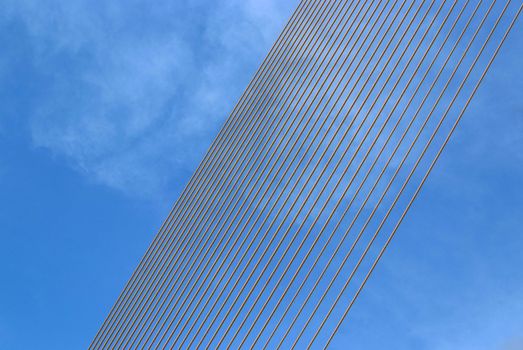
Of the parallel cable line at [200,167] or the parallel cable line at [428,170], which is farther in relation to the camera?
the parallel cable line at [200,167]

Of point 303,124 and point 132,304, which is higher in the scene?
point 303,124

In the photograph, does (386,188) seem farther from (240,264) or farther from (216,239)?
(216,239)

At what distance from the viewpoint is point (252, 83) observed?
31906 mm

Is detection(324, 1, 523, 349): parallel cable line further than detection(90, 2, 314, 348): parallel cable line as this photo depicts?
No

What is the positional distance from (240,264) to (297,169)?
4.20m

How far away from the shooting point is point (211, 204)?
100 feet

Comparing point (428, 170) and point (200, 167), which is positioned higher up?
Result: point (200, 167)

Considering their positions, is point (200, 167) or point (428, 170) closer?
point (428, 170)

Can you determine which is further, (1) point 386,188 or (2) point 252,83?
(2) point 252,83

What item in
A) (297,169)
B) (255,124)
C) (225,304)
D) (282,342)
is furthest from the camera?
(255,124)

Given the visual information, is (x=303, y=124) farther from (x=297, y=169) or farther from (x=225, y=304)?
(x=225, y=304)

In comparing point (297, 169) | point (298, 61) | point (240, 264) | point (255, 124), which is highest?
point (298, 61)

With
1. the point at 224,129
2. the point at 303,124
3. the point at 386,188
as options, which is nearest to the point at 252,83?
the point at 224,129

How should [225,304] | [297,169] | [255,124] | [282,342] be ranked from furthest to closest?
[255,124] < [297,169] < [225,304] < [282,342]
